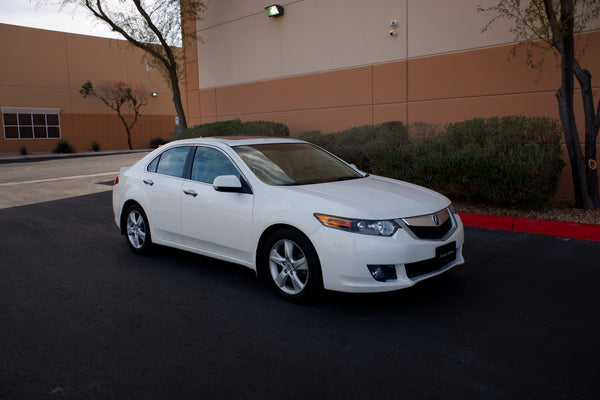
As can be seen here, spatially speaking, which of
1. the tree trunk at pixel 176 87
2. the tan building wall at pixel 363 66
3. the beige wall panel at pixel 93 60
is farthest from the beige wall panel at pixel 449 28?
the beige wall panel at pixel 93 60

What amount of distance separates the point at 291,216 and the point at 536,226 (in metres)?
4.57

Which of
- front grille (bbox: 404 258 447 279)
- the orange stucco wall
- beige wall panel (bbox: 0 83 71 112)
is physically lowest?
front grille (bbox: 404 258 447 279)

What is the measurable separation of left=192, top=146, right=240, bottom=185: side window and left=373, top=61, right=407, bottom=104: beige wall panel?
7624mm

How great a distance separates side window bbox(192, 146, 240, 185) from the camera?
A: 561 cm

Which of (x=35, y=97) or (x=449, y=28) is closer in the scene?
(x=449, y=28)

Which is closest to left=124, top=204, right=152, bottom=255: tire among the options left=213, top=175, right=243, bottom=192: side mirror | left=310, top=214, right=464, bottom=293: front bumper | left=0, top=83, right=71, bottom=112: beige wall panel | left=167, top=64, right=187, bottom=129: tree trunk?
left=213, top=175, right=243, bottom=192: side mirror

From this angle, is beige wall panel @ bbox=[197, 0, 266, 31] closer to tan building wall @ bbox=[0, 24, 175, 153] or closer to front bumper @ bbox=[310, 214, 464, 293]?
front bumper @ bbox=[310, 214, 464, 293]

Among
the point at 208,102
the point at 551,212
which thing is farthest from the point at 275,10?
the point at 551,212

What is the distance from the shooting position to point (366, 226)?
4.42 meters

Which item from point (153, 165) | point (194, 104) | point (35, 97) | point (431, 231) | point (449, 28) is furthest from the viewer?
point (35, 97)

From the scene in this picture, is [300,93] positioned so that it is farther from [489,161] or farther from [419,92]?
[489,161]

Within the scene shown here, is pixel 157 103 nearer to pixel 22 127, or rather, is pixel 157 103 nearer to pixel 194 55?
pixel 22 127

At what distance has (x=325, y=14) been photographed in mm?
13992

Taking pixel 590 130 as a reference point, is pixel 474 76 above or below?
above
